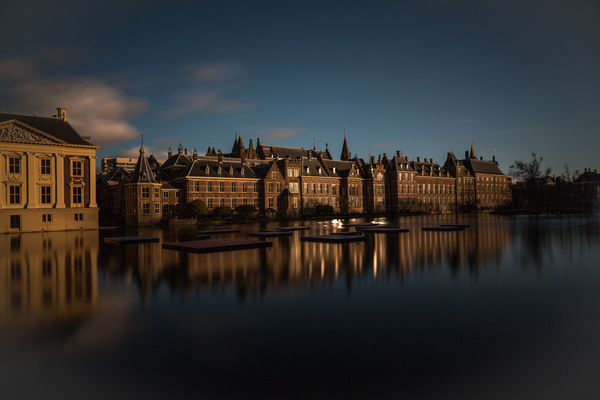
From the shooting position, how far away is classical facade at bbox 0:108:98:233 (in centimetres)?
4056

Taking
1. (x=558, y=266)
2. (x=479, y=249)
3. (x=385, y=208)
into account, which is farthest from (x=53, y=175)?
(x=385, y=208)

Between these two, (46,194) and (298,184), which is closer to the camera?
(46,194)

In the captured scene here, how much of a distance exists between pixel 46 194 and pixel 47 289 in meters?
A: 37.3

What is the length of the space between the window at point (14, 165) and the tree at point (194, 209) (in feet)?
65.0

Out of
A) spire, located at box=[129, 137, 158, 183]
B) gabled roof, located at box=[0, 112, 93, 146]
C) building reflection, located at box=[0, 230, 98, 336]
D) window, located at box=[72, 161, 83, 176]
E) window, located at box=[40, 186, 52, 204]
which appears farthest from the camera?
spire, located at box=[129, 137, 158, 183]

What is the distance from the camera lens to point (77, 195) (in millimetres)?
44969

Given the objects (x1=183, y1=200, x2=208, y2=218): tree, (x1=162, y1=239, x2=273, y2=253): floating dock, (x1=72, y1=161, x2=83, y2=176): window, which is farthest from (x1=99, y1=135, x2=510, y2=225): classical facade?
(x1=162, y1=239, x2=273, y2=253): floating dock

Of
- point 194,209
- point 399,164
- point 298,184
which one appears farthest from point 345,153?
point 194,209

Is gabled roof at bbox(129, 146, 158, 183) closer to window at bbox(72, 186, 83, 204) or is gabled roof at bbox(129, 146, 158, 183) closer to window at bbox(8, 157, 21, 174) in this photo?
window at bbox(72, 186, 83, 204)

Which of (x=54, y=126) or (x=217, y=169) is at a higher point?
(x=54, y=126)

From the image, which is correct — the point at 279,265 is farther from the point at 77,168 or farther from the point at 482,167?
the point at 482,167

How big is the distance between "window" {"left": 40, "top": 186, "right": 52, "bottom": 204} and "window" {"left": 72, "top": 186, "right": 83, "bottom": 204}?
7.52 ft

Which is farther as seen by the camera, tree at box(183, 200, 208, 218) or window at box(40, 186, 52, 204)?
tree at box(183, 200, 208, 218)

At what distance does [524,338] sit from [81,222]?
4701 centimetres
